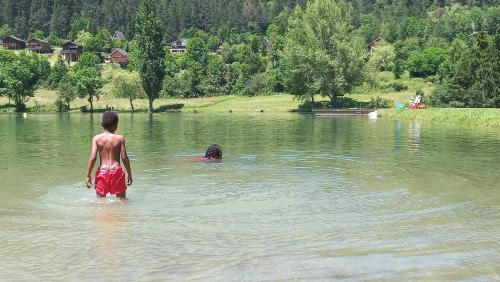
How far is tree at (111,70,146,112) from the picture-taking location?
114 metres

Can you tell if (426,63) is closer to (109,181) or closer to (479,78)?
(479,78)

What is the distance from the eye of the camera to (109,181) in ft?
52.5

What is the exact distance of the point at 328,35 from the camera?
3949 inches

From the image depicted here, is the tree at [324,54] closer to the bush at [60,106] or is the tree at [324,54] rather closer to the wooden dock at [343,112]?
the wooden dock at [343,112]

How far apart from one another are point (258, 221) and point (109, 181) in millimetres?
4253

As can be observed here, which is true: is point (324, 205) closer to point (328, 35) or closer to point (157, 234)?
point (157, 234)

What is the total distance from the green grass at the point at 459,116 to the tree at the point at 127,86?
56.4m

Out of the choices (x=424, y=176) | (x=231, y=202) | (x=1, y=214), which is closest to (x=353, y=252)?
(x=231, y=202)

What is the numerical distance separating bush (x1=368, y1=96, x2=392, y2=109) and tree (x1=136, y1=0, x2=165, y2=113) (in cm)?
3862

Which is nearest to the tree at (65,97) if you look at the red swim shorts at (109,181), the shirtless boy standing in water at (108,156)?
the red swim shorts at (109,181)

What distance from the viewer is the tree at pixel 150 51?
110000 mm

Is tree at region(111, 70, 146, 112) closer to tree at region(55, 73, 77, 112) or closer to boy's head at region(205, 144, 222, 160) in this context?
tree at region(55, 73, 77, 112)

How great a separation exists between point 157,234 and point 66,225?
94.6 inches

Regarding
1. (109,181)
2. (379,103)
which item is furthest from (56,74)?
(109,181)
